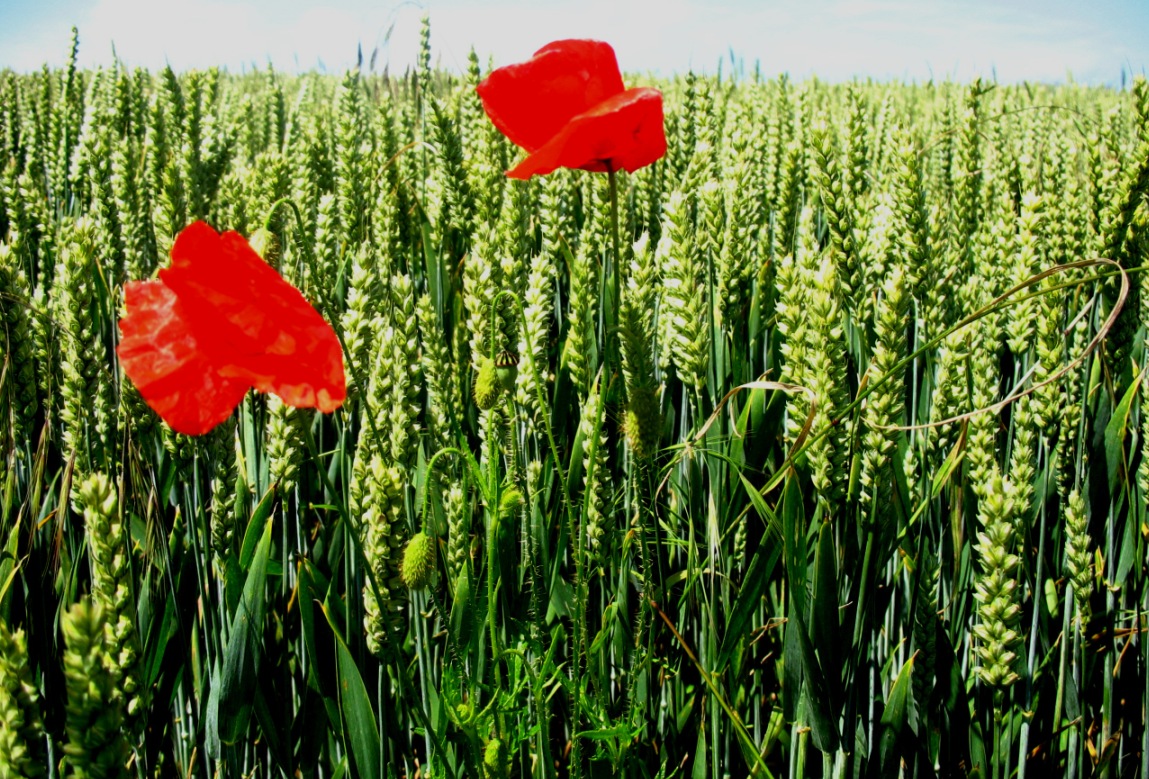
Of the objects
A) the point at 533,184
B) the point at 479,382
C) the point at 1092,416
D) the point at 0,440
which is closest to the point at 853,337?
the point at 1092,416

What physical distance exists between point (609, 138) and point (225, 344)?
14.6 inches

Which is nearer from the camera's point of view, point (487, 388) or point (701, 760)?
point (487, 388)

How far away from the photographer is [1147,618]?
1.26 meters

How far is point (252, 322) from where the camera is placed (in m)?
0.62

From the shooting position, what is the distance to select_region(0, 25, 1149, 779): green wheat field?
34.4 inches

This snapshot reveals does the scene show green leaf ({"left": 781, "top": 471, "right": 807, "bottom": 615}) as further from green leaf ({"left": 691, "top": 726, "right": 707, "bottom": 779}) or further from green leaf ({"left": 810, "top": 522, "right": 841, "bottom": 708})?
green leaf ({"left": 691, "top": 726, "right": 707, "bottom": 779})

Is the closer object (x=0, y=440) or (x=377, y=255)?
(x=0, y=440)

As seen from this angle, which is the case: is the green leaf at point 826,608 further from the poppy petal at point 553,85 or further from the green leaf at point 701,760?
the poppy petal at point 553,85

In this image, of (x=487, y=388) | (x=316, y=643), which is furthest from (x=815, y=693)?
(x=316, y=643)

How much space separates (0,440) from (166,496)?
0.21 meters

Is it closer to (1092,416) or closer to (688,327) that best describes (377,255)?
(688,327)

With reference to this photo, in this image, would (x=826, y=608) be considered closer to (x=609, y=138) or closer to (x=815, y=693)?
(x=815, y=693)

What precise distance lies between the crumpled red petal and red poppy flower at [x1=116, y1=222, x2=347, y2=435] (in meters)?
0.23

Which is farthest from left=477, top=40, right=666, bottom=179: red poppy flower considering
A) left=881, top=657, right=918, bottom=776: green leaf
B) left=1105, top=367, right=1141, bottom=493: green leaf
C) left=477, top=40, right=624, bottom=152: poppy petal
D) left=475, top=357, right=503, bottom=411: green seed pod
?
left=1105, top=367, right=1141, bottom=493: green leaf
